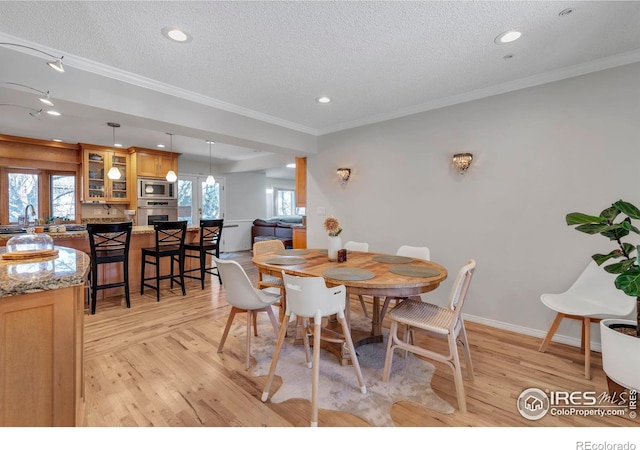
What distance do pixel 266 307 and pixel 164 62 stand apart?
7.16 feet

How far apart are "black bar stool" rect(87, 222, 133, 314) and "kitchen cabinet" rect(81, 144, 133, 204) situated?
7.97 feet

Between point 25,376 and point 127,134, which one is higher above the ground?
point 127,134

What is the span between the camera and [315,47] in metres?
2.28

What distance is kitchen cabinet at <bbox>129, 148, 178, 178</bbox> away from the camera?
6027 millimetres

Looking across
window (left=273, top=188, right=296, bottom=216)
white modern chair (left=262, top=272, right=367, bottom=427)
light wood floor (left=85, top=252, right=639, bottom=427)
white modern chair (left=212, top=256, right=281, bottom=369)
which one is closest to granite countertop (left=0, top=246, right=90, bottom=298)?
white modern chair (left=212, top=256, right=281, bottom=369)

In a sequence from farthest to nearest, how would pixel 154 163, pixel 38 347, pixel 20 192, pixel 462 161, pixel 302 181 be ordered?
pixel 154 163 < pixel 20 192 < pixel 302 181 < pixel 462 161 < pixel 38 347

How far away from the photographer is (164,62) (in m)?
2.48

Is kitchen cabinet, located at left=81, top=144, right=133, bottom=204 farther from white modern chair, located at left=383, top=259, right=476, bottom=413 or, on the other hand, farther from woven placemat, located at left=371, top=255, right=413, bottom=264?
white modern chair, located at left=383, top=259, right=476, bottom=413

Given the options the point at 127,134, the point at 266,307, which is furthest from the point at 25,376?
the point at 127,134

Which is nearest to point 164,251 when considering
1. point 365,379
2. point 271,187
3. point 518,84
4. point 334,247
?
point 334,247

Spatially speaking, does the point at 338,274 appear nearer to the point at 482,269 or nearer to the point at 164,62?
the point at 482,269

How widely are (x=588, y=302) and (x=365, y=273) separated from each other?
1919mm

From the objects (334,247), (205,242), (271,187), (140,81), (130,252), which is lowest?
(130,252)

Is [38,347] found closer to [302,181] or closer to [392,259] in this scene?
[392,259]
